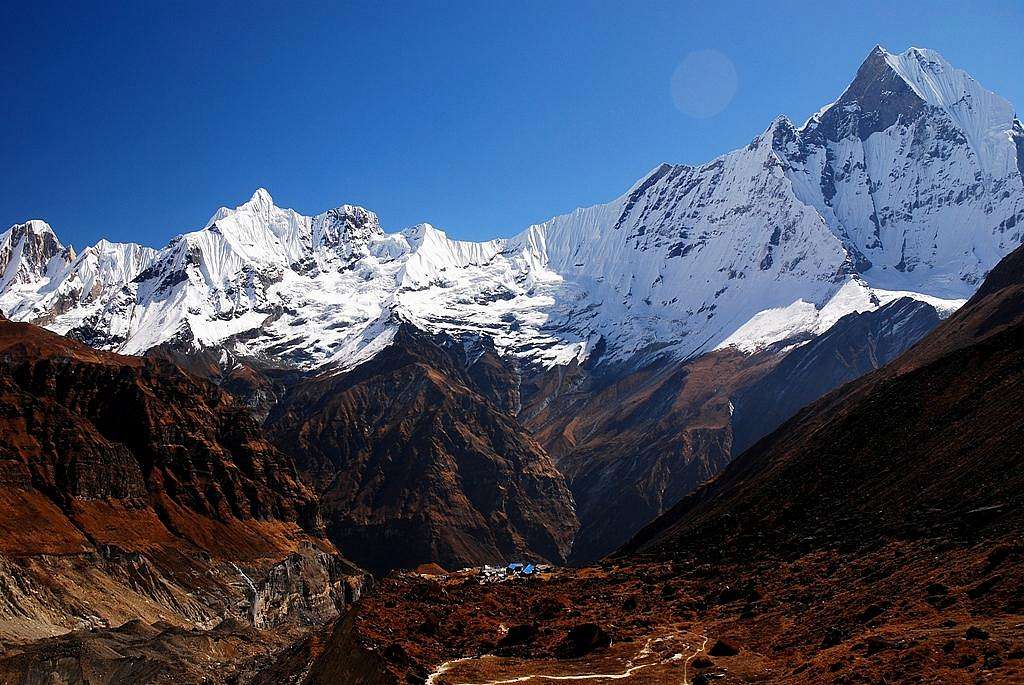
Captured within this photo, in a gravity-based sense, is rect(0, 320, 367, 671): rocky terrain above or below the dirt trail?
above

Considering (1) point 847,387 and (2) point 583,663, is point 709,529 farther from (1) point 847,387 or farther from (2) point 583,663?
(1) point 847,387

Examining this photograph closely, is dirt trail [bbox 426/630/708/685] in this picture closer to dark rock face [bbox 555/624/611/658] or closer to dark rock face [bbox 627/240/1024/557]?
dark rock face [bbox 555/624/611/658]

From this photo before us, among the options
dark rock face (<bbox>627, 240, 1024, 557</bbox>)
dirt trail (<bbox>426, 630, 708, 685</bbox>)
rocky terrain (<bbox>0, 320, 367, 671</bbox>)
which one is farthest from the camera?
rocky terrain (<bbox>0, 320, 367, 671</bbox>)

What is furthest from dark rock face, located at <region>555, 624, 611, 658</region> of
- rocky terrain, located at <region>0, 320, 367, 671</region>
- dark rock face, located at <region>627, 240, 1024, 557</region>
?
rocky terrain, located at <region>0, 320, 367, 671</region>

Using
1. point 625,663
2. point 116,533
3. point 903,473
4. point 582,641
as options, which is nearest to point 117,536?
point 116,533

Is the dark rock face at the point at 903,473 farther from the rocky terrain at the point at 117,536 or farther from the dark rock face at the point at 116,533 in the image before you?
the dark rock face at the point at 116,533

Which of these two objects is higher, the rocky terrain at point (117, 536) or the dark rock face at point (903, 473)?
the rocky terrain at point (117, 536)

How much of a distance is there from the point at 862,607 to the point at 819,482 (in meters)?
29.6

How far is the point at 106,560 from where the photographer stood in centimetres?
15100

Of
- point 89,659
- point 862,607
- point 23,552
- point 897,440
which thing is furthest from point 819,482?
point 23,552

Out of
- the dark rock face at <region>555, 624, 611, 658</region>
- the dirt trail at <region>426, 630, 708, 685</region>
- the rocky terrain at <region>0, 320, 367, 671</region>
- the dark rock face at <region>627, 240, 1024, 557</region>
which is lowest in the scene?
the dirt trail at <region>426, 630, 708, 685</region>

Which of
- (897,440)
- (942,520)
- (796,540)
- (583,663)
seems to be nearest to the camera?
(583,663)

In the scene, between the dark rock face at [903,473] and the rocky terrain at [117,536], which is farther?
the rocky terrain at [117,536]

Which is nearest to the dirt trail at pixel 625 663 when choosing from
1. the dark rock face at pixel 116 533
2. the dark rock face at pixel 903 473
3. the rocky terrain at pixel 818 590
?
the rocky terrain at pixel 818 590
